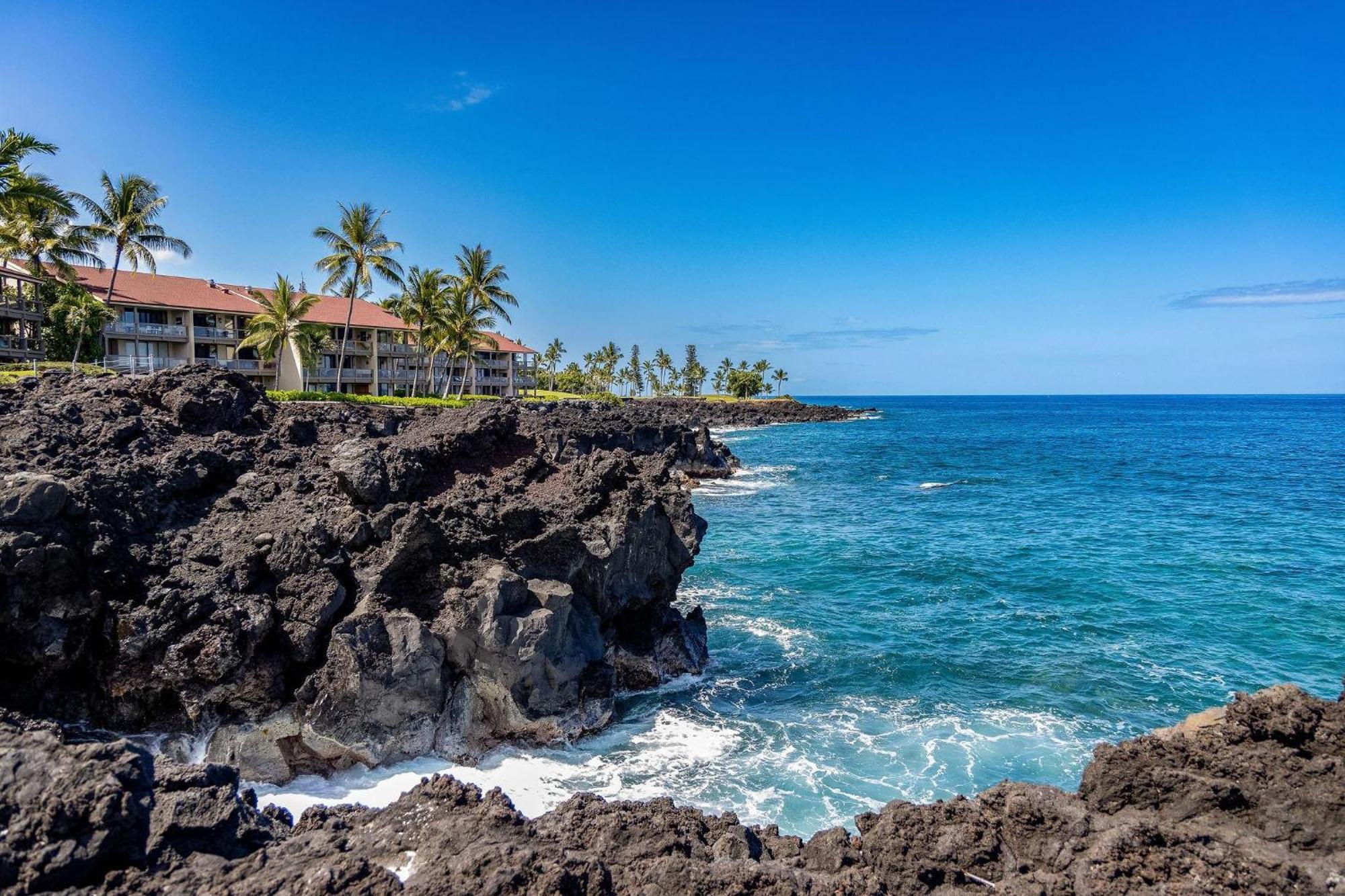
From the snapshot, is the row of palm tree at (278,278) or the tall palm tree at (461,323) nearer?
the row of palm tree at (278,278)

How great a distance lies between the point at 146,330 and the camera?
6234cm

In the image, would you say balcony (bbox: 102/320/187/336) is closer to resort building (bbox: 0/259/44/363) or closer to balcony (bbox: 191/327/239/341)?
balcony (bbox: 191/327/239/341)

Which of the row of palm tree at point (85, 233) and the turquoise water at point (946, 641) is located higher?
the row of palm tree at point (85, 233)

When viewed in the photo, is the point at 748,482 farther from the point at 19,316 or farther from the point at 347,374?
the point at 19,316

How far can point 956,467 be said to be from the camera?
7138 cm

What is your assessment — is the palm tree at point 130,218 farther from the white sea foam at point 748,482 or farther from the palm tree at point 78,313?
the white sea foam at point 748,482

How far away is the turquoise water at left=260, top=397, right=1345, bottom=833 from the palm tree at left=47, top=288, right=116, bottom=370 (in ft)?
138

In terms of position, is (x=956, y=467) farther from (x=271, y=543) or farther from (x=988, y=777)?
(x=271, y=543)

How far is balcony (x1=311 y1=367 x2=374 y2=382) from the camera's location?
74.1m

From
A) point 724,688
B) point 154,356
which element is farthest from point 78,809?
point 154,356

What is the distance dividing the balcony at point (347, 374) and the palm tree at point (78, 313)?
981 inches

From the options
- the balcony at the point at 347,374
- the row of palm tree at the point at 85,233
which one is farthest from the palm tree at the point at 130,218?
the balcony at the point at 347,374

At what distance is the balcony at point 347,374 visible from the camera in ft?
243

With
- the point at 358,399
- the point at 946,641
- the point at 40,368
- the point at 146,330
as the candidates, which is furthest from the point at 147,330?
the point at 946,641
